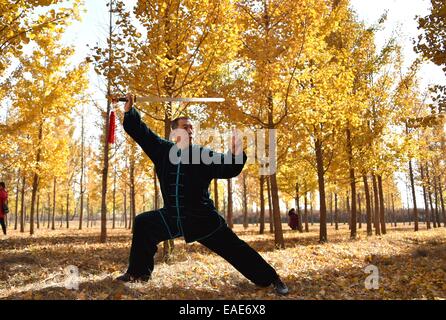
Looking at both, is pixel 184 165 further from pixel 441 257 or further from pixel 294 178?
pixel 294 178

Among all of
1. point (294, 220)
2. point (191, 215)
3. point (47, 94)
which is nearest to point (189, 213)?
point (191, 215)

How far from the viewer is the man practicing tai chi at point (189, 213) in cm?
467

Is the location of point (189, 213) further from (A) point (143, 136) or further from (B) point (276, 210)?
(B) point (276, 210)

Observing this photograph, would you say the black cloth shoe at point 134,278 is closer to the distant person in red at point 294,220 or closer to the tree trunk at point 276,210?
the tree trunk at point 276,210

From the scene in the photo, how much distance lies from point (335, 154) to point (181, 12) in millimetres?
9136

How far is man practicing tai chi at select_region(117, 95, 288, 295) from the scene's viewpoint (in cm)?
467

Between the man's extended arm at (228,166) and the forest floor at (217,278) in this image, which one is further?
the forest floor at (217,278)

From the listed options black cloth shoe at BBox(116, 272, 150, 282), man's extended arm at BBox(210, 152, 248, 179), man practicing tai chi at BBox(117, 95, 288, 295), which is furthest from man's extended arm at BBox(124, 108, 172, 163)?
black cloth shoe at BBox(116, 272, 150, 282)

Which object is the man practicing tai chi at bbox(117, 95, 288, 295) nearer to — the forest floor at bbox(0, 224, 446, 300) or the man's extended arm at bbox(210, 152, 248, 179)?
the man's extended arm at bbox(210, 152, 248, 179)

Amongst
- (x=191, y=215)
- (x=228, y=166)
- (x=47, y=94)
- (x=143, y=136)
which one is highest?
(x=47, y=94)

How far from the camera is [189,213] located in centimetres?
466

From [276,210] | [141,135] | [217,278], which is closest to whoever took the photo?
[141,135]

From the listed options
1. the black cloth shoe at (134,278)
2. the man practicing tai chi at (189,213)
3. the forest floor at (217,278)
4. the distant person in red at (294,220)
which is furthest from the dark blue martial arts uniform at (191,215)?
the distant person in red at (294,220)
